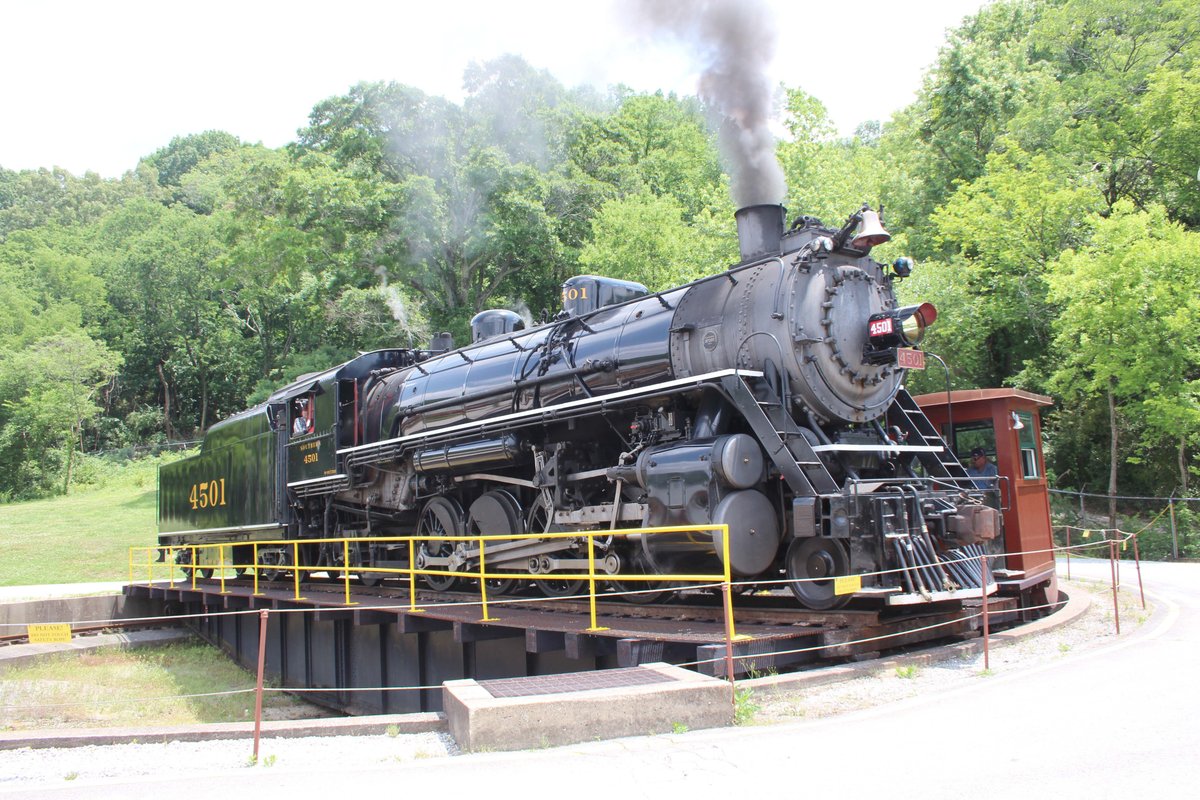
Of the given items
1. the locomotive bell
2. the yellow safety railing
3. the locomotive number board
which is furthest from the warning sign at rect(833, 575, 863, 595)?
the locomotive bell

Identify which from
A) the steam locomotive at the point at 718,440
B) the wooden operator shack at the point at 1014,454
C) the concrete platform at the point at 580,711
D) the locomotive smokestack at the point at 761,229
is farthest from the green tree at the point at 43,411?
the concrete platform at the point at 580,711

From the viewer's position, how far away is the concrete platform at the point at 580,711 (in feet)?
16.3

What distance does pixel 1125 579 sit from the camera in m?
14.5

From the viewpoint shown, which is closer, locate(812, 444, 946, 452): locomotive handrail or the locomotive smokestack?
locate(812, 444, 946, 452): locomotive handrail

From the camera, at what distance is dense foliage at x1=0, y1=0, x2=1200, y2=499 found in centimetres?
2202

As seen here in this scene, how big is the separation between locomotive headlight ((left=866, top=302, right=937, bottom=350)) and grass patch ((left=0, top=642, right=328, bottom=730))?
33.5ft

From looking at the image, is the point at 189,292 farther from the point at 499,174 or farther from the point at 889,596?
the point at 889,596

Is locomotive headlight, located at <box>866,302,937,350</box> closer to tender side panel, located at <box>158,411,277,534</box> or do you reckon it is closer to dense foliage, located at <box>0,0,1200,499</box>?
tender side panel, located at <box>158,411,277,534</box>

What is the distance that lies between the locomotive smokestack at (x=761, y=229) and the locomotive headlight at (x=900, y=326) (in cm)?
141

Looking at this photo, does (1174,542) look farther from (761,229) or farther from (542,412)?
(542,412)

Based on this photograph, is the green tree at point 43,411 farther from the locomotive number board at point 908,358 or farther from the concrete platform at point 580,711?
the concrete platform at point 580,711

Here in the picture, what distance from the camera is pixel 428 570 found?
38.3 feet

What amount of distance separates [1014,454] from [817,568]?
449 cm

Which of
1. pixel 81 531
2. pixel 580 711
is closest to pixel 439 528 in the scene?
pixel 580 711
